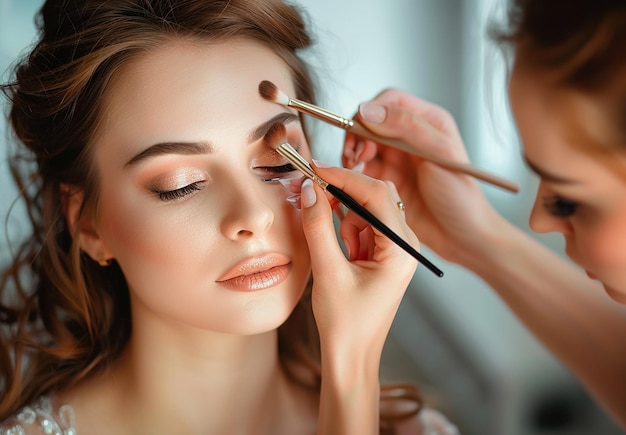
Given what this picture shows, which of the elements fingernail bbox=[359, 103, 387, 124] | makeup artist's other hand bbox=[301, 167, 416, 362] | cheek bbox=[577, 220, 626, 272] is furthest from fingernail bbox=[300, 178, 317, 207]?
cheek bbox=[577, 220, 626, 272]

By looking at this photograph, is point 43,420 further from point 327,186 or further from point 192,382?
point 327,186

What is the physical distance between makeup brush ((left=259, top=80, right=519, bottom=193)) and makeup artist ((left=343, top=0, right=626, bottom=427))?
0.02 meters

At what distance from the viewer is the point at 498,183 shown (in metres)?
1.09

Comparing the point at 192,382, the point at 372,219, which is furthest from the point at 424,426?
the point at 372,219

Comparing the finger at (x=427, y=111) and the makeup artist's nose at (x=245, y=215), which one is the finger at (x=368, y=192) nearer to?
the makeup artist's nose at (x=245, y=215)

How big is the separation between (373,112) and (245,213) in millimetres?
307

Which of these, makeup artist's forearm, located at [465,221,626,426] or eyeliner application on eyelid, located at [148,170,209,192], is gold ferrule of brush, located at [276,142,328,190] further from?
makeup artist's forearm, located at [465,221,626,426]

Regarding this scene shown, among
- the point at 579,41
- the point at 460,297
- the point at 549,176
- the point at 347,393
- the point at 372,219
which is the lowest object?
the point at 460,297

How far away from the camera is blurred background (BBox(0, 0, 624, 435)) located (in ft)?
5.54

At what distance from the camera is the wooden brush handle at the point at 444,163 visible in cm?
109

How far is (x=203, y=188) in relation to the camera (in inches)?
37.5

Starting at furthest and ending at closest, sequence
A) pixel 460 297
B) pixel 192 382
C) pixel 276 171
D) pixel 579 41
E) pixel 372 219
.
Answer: pixel 460 297 → pixel 192 382 → pixel 276 171 → pixel 372 219 → pixel 579 41

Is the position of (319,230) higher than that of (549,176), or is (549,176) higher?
(549,176)

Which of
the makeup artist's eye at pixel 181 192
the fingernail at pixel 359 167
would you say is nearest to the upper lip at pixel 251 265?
the makeup artist's eye at pixel 181 192
